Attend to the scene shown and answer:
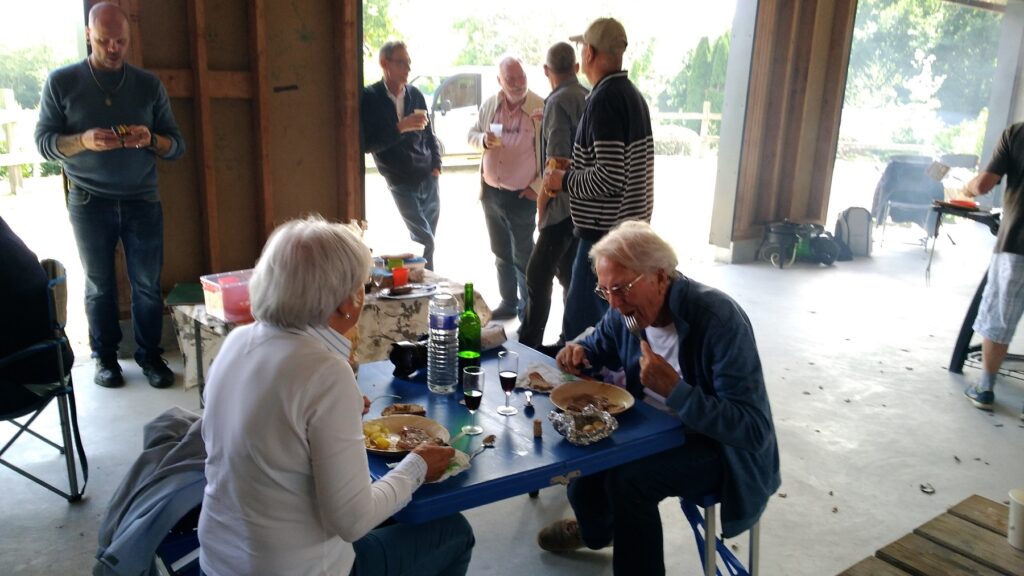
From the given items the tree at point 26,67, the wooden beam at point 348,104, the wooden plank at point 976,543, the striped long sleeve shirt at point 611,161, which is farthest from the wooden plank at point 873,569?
the tree at point 26,67

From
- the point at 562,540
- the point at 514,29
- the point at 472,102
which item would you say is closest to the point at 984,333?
the point at 562,540

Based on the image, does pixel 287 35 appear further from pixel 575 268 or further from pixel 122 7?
pixel 575 268

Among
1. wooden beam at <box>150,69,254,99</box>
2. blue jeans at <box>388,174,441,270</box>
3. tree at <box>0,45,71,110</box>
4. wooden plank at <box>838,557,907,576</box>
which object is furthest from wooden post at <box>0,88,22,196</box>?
wooden plank at <box>838,557,907,576</box>

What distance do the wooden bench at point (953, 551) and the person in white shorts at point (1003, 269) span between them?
7.04ft

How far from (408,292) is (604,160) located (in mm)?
1136

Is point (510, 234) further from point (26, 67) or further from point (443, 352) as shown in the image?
point (26, 67)

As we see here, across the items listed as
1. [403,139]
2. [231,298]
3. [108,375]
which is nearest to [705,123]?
[403,139]

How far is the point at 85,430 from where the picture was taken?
3654mm

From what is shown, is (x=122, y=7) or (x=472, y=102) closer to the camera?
(x=122, y=7)

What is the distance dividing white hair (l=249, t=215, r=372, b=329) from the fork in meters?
1.01

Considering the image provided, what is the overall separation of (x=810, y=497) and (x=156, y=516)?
8.63 ft

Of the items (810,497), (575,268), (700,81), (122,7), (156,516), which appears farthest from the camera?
(700,81)

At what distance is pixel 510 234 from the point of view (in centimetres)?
546

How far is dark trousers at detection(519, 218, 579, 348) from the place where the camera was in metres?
4.37
